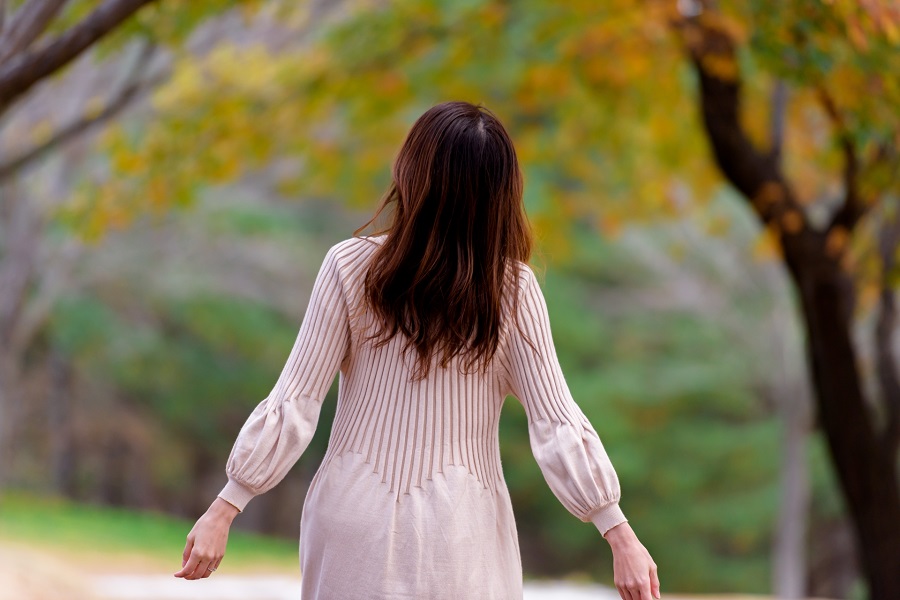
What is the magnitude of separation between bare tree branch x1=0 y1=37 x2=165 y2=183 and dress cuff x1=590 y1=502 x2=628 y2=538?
12.4ft

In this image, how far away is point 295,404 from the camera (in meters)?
2.12

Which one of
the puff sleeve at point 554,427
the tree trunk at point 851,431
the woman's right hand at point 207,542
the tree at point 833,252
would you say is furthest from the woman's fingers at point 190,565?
the tree trunk at point 851,431

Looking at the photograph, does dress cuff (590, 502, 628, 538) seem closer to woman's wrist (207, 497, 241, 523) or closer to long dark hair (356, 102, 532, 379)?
long dark hair (356, 102, 532, 379)

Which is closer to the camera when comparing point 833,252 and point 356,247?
point 356,247

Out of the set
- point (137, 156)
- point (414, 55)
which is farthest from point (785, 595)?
point (137, 156)

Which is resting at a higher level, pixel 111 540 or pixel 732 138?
pixel 732 138

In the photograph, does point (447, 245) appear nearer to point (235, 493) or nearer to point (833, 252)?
point (235, 493)

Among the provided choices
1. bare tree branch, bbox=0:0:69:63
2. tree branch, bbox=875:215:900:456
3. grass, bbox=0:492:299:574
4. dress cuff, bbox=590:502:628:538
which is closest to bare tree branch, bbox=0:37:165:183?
bare tree branch, bbox=0:0:69:63

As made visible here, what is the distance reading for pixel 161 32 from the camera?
5074mm

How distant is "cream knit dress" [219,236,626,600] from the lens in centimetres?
208

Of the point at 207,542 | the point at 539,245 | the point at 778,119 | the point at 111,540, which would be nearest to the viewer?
the point at 207,542

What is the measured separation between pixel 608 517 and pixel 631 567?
101 mm

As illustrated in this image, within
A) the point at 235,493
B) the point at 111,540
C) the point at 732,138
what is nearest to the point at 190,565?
the point at 235,493

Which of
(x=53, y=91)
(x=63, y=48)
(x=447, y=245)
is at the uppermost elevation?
(x=53, y=91)
